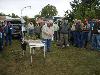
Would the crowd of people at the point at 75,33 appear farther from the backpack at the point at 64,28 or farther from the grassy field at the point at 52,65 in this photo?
the grassy field at the point at 52,65

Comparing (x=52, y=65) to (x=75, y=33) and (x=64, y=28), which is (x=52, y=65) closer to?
(x=64, y=28)

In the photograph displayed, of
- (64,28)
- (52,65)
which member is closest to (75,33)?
(64,28)

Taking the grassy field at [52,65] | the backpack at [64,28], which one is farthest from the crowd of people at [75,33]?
the grassy field at [52,65]

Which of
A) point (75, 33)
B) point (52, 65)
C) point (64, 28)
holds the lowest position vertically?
point (52, 65)

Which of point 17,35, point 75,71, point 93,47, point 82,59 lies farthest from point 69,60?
point 17,35

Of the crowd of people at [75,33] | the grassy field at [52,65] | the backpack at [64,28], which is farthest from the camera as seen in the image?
the backpack at [64,28]

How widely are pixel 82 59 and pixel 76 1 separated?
18.3 meters

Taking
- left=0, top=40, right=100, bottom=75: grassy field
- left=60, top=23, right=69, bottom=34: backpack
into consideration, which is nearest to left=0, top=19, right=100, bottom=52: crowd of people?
left=60, top=23, right=69, bottom=34: backpack

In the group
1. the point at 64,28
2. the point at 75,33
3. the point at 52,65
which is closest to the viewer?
the point at 52,65

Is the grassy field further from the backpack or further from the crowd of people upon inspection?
the backpack

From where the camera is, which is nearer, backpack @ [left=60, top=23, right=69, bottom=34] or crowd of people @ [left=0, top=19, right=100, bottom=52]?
crowd of people @ [left=0, top=19, right=100, bottom=52]

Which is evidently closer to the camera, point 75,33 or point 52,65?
point 52,65

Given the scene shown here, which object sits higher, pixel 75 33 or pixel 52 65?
pixel 75 33

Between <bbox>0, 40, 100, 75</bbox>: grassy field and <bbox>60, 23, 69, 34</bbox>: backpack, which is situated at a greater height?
<bbox>60, 23, 69, 34</bbox>: backpack
